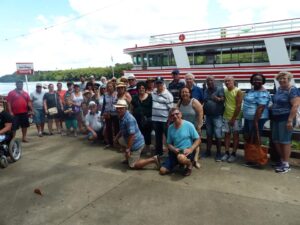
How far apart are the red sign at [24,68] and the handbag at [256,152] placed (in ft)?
32.7

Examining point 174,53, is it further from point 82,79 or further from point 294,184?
point 294,184

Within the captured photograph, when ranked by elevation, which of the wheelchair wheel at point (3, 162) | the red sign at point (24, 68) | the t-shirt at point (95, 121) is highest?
the red sign at point (24, 68)

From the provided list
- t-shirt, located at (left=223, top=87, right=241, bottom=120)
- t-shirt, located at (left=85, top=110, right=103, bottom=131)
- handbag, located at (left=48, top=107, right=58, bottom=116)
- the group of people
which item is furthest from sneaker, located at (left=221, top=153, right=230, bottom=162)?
handbag, located at (left=48, top=107, right=58, bottom=116)

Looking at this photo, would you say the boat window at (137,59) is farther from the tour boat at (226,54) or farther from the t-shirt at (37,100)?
the t-shirt at (37,100)

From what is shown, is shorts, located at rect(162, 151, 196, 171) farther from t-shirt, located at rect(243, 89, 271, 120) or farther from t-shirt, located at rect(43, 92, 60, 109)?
t-shirt, located at rect(43, 92, 60, 109)

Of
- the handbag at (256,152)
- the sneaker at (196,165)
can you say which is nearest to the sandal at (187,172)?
the sneaker at (196,165)

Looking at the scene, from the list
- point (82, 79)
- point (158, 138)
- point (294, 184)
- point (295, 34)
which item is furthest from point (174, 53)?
point (294, 184)

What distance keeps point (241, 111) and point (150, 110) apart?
1.80 metres

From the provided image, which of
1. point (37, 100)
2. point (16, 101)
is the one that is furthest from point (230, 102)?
point (37, 100)

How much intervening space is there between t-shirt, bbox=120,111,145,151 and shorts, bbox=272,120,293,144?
2.34 metres

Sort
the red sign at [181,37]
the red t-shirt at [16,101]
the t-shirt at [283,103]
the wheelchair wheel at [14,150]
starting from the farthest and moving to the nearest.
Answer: the red sign at [181,37] < the red t-shirt at [16,101] < the wheelchair wheel at [14,150] < the t-shirt at [283,103]

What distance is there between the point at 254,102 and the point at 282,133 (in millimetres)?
673

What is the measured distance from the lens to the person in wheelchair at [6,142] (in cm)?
553

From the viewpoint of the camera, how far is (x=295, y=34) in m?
11.7
